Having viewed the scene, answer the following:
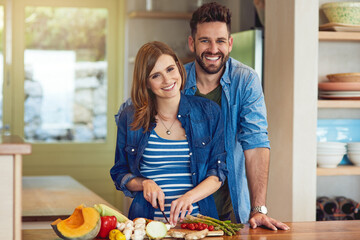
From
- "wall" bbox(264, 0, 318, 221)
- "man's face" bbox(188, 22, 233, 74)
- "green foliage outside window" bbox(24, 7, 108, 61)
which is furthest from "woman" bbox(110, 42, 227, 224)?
"green foliage outside window" bbox(24, 7, 108, 61)

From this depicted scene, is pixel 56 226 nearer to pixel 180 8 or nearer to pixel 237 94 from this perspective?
pixel 237 94

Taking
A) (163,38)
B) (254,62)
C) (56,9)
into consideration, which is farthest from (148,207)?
(56,9)

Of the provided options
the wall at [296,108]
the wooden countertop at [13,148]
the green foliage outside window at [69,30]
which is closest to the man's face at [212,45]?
the wall at [296,108]

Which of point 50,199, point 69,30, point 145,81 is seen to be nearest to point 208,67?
point 145,81

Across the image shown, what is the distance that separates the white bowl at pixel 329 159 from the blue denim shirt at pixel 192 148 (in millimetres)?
1049

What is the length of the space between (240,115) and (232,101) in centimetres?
8

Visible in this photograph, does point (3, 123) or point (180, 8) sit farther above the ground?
point (180, 8)

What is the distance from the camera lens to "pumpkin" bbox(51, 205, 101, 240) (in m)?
1.68

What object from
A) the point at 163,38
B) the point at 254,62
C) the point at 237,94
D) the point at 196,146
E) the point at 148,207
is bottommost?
the point at 148,207

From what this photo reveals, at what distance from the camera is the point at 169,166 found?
6.98ft

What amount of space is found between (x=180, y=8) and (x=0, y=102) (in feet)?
6.87

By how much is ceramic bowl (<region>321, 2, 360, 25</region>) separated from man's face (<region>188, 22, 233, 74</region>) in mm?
786

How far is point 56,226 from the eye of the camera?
172 cm

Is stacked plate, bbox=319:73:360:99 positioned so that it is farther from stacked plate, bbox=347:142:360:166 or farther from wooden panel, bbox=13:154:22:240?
wooden panel, bbox=13:154:22:240
